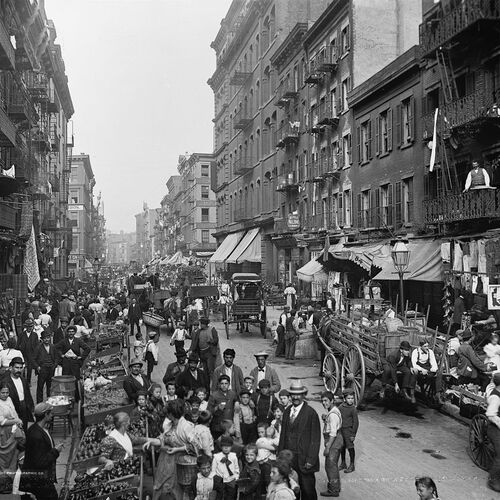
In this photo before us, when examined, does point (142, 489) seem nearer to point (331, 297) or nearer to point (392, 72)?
point (331, 297)

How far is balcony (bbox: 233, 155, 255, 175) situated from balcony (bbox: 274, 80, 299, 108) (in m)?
8.68

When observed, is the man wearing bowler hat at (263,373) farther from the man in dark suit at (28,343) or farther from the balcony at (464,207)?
the balcony at (464,207)

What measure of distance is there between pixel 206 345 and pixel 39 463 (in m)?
7.16

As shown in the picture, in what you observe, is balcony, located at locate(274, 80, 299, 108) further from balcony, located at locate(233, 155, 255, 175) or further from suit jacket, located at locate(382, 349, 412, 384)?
suit jacket, located at locate(382, 349, 412, 384)

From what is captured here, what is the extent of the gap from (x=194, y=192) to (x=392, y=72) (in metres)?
64.9

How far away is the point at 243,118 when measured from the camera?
56.1 meters

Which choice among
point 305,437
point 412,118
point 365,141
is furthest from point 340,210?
point 305,437

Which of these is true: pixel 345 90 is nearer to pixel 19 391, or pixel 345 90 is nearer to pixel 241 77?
pixel 241 77

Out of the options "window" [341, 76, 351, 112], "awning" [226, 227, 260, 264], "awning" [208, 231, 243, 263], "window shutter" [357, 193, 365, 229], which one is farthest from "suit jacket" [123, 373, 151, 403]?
"awning" [208, 231, 243, 263]

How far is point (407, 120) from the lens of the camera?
26812mm

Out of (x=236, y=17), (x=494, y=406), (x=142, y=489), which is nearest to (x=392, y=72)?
(x=494, y=406)

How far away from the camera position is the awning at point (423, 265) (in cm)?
2150

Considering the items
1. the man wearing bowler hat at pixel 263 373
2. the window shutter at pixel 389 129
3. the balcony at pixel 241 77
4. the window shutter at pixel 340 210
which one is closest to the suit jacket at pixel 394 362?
the man wearing bowler hat at pixel 263 373

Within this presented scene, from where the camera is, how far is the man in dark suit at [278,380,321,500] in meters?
7.79
